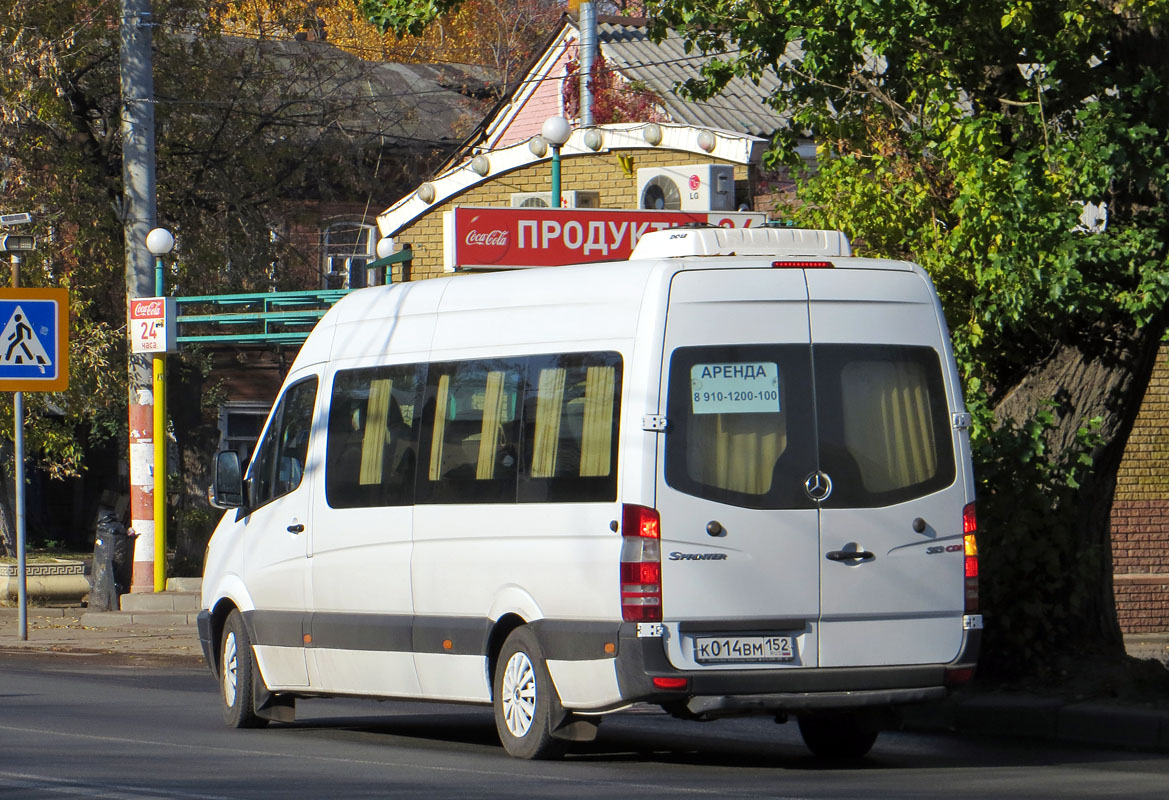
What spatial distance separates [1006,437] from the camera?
1219cm

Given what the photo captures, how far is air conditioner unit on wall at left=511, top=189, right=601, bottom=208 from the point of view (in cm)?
2469

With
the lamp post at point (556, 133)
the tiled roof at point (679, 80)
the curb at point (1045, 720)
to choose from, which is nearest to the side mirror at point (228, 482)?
the curb at point (1045, 720)

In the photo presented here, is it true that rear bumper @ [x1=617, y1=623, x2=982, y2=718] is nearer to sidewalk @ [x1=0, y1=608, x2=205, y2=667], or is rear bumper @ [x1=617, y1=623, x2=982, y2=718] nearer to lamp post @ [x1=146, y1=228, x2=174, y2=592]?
sidewalk @ [x1=0, y1=608, x2=205, y2=667]

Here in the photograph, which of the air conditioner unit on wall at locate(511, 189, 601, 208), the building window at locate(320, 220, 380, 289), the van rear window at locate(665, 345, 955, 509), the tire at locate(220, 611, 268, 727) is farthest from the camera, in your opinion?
the building window at locate(320, 220, 380, 289)

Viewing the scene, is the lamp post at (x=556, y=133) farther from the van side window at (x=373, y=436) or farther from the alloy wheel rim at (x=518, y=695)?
the alloy wheel rim at (x=518, y=695)

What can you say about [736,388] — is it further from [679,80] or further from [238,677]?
[679,80]

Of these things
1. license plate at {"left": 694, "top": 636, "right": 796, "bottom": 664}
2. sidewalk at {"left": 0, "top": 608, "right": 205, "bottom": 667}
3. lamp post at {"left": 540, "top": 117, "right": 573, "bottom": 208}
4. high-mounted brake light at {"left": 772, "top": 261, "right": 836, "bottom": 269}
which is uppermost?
lamp post at {"left": 540, "top": 117, "right": 573, "bottom": 208}

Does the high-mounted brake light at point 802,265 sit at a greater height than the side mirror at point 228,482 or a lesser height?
greater

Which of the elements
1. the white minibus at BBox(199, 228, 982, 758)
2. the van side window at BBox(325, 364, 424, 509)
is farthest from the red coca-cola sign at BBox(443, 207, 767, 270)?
the white minibus at BBox(199, 228, 982, 758)

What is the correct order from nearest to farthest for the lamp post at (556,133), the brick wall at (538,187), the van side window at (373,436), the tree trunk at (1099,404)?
1. the van side window at (373,436)
2. the tree trunk at (1099,404)
3. the lamp post at (556,133)
4. the brick wall at (538,187)

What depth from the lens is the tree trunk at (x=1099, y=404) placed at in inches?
487

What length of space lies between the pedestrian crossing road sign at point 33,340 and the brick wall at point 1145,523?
11.2 metres

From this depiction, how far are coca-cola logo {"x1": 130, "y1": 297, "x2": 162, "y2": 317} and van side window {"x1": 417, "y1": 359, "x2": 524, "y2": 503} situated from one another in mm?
11677

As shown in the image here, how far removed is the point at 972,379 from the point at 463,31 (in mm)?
42066
